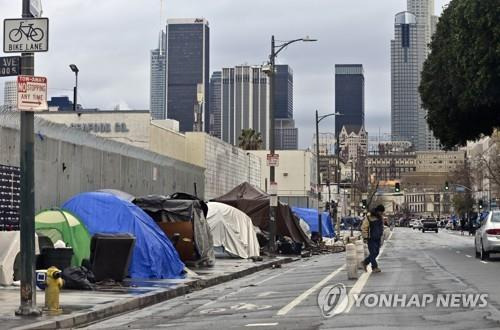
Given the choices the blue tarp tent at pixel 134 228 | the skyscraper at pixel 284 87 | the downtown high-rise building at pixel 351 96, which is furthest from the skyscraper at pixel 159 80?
the blue tarp tent at pixel 134 228

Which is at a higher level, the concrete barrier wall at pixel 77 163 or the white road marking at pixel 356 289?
the concrete barrier wall at pixel 77 163

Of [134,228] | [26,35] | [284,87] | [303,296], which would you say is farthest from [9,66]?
[284,87]

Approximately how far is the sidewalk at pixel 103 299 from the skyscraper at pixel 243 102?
69.2 metres

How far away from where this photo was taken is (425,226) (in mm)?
89875

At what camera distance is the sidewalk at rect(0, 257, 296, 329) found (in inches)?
487

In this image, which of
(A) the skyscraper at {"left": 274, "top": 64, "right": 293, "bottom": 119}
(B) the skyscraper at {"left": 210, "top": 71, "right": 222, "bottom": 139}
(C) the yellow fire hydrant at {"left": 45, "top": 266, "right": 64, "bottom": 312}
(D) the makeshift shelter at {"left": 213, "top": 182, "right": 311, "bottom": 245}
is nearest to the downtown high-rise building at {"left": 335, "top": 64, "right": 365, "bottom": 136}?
(B) the skyscraper at {"left": 210, "top": 71, "right": 222, "bottom": 139}

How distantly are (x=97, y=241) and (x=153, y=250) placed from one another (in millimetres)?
2528

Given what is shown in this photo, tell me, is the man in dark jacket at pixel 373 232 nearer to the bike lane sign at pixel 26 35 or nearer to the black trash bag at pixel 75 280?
the black trash bag at pixel 75 280

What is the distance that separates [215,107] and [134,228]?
329 feet

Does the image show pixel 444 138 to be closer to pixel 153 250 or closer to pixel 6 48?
pixel 153 250

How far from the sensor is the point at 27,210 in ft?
42.3

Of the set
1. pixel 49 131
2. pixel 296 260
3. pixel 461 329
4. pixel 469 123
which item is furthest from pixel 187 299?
pixel 469 123

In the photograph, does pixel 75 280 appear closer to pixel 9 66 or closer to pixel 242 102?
pixel 9 66

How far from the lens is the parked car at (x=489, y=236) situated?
2677 centimetres
